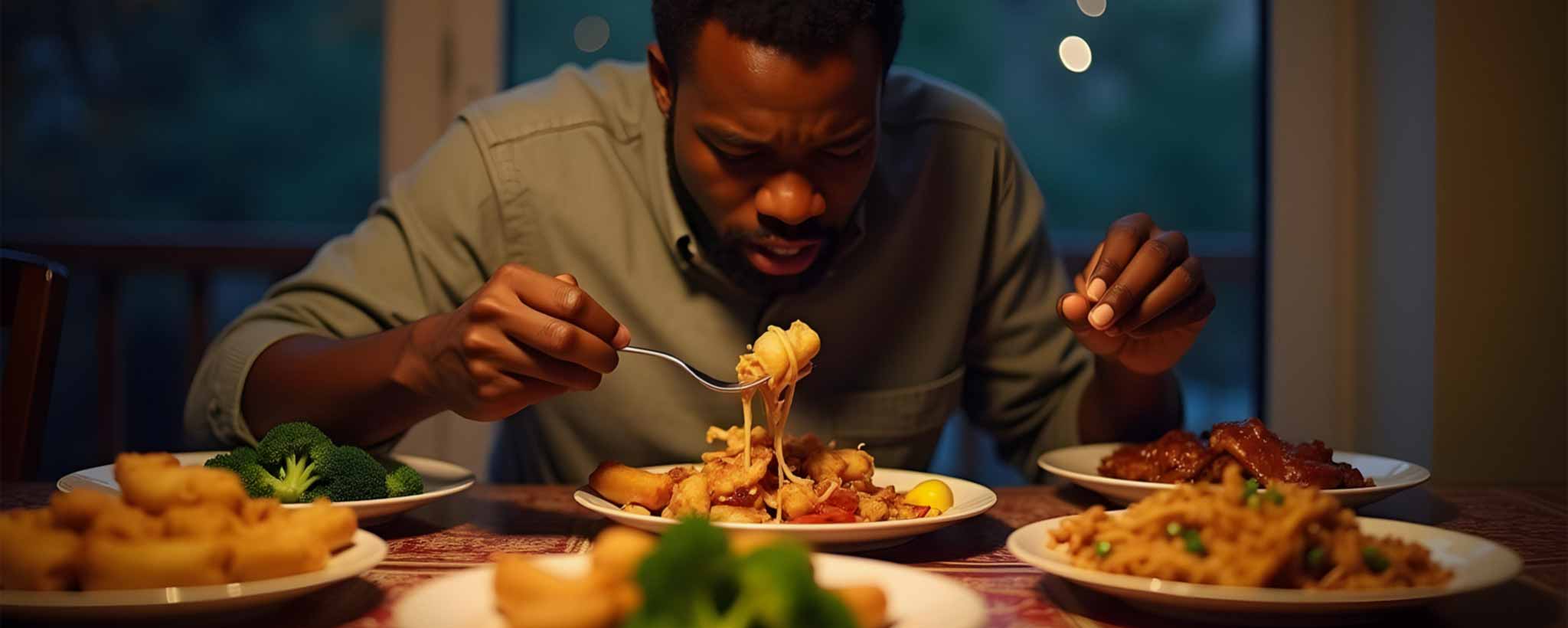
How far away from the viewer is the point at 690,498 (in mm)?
1287

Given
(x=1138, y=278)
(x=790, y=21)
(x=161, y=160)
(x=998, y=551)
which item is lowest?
(x=998, y=551)

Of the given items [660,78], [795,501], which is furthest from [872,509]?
[660,78]

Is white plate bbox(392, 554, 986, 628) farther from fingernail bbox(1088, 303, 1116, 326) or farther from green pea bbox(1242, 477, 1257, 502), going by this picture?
fingernail bbox(1088, 303, 1116, 326)

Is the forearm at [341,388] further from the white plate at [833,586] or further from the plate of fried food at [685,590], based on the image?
the plate of fried food at [685,590]

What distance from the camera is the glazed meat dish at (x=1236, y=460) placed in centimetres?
142

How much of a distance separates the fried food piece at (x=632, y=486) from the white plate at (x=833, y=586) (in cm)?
34

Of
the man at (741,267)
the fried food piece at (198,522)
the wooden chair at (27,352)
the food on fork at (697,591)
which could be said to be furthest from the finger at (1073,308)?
the wooden chair at (27,352)

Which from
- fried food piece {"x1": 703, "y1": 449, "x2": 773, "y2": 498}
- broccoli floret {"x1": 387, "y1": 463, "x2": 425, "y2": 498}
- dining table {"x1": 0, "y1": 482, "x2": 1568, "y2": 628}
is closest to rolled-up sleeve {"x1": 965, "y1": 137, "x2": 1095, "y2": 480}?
dining table {"x1": 0, "y1": 482, "x2": 1568, "y2": 628}

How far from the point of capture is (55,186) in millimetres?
3920

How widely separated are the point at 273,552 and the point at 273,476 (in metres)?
0.51

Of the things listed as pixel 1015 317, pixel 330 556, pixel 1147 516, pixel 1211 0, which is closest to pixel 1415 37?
pixel 1211 0

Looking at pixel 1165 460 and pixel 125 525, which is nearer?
pixel 125 525

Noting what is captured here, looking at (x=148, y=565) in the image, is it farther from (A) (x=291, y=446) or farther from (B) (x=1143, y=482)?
(B) (x=1143, y=482)

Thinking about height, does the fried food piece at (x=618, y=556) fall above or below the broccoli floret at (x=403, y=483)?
above
